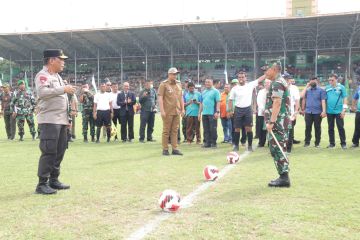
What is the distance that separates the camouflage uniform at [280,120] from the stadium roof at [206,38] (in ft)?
104

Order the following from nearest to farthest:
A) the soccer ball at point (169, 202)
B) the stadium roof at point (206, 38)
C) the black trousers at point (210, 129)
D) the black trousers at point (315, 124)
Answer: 1. the soccer ball at point (169, 202)
2. the black trousers at point (315, 124)
3. the black trousers at point (210, 129)
4. the stadium roof at point (206, 38)

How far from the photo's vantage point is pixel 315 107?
1123 cm

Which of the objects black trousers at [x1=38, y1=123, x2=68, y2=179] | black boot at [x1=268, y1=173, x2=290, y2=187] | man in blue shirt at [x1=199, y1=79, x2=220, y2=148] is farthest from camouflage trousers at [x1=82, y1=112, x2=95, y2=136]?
black boot at [x1=268, y1=173, x2=290, y2=187]

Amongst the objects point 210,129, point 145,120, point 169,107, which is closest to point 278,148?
point 169,107

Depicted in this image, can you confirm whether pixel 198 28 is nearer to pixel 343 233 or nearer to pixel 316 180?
pixel 316 180

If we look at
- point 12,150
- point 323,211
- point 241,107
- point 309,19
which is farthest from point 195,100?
point 309,19

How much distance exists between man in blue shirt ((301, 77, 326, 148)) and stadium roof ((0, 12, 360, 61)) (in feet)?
86.7

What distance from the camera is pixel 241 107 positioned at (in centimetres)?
1050

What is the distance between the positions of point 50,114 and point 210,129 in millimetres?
6259

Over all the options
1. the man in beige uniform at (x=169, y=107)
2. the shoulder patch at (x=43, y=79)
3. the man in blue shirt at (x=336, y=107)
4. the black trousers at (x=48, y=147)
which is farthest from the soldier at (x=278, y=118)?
the man in blue shirt at (x=336, y=107)

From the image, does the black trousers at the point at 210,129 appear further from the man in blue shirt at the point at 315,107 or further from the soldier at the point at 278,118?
the soldier at the point at 278,118

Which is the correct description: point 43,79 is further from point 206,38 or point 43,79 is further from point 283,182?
point 206,38

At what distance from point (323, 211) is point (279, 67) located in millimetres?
2204

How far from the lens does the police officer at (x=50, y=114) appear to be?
18.7 feet
